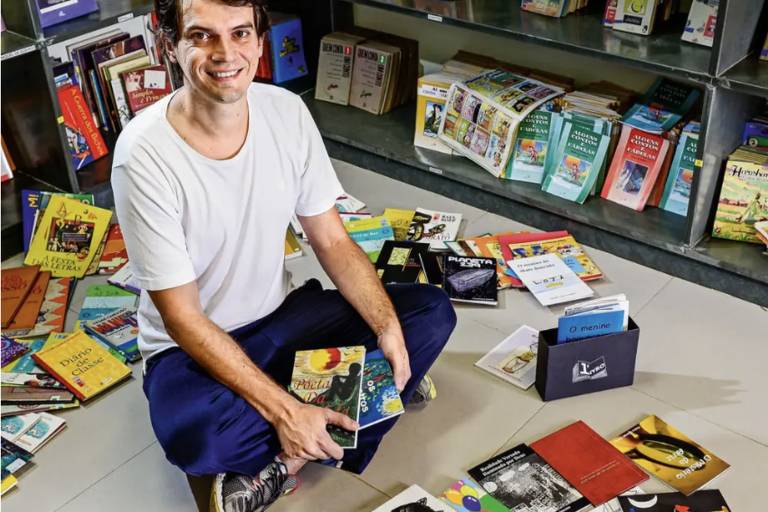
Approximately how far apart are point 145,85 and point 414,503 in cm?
227

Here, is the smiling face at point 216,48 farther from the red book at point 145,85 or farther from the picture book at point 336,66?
the picture book at point 336,66

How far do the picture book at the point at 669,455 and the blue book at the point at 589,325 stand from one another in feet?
0.87

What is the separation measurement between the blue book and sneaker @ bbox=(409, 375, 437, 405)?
37 cm

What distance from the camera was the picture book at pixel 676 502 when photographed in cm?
218

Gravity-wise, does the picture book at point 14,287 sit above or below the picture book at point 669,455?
below

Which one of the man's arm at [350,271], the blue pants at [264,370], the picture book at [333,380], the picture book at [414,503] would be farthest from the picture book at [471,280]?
the picture book at [414,503]

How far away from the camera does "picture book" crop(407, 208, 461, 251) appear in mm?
3309

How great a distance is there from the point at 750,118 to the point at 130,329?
2098mm

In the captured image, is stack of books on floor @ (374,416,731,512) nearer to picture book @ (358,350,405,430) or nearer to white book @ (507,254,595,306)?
picture book @ (358,350,405,430)

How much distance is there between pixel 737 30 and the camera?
2.72m

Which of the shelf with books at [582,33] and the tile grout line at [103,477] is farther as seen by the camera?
the shelf with books at [582,33]

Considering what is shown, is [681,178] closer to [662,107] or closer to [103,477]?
[662,107]

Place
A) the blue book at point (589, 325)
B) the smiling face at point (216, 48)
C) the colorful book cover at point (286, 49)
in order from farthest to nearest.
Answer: the colorful book cover at point (286, 49) < the blue book at point (589, 325) < the smiling face at point (216, 48)

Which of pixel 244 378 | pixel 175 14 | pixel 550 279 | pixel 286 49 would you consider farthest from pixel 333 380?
pixel 286 49
